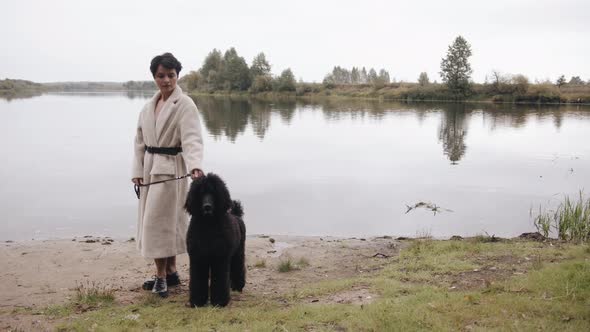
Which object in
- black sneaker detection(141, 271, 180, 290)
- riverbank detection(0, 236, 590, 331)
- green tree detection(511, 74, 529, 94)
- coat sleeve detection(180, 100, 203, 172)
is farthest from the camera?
green tree detection(511, 74, 529, 94)

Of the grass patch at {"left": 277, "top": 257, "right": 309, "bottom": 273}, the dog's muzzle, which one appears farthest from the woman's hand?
the grass patch at {"left": 277, "top": 257, "right": 309, "bottom": 273}

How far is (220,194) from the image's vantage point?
191 inches

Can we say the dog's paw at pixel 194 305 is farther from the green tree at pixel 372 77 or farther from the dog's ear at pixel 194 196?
the green tree at pixel 372 77

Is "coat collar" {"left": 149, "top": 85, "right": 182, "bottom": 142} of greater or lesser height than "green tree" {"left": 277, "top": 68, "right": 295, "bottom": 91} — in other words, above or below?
below

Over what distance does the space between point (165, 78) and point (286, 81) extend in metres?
89.4

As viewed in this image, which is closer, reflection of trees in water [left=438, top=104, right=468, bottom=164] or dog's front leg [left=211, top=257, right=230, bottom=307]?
dog's front leg [left=211, top=257, right=230, bottom=307]

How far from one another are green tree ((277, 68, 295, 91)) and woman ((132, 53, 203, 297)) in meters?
88.4

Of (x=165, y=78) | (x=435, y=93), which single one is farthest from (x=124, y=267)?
(x=435, y=93)

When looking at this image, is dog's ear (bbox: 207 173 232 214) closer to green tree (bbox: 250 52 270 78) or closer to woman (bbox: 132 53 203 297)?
woman (bbox: 132 53 203 297)

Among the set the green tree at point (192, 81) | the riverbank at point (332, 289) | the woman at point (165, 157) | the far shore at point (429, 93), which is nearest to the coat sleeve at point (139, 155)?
the woman at point (165, 157)

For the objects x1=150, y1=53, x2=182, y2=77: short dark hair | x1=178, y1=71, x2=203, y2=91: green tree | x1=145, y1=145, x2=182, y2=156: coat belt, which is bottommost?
x1=145, y1=145, x2=182, y2=156: coat belt

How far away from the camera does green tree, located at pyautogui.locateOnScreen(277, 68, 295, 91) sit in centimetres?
9312

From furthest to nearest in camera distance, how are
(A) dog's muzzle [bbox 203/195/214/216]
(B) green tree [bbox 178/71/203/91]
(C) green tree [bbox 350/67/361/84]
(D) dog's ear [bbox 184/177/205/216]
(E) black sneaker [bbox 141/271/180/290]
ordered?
(C) green tree [bbox 350/67/361/84], (B) green tree [bbox 178/71/203/91], (E) black sneaker [bbox 141/271/180/290], (D) dog's ear [bbox 184/177/205/216], (A) dog's muzzle [bbox 203/195/214/216]

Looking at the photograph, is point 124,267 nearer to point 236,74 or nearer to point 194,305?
point 194,305
